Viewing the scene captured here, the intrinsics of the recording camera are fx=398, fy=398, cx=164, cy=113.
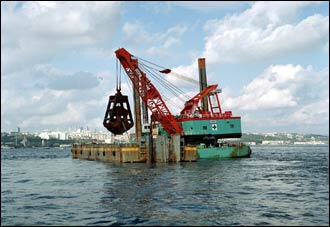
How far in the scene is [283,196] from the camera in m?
33.6

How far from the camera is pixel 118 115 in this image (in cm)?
9962

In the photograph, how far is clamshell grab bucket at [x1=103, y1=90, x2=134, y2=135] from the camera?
9862cm

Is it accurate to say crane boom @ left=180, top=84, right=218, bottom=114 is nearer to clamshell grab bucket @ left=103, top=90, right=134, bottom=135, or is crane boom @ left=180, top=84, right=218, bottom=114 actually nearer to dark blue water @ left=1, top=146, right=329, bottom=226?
clamshell grab bucket @ left=103, top=90, right=134, bottom=135

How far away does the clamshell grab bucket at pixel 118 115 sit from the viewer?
324 feet

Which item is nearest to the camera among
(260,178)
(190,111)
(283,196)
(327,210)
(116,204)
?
(327,210)

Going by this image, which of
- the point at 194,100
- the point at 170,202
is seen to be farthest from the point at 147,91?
the point at 170,202

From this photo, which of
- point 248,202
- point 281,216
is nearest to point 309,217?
point 281,216

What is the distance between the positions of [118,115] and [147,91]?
15274 millimetres

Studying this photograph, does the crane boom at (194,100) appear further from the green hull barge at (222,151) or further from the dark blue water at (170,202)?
the dark blue water at (170,202)

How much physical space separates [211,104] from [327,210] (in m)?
70.6

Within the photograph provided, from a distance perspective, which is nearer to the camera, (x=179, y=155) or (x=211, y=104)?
(x=179, y=155)

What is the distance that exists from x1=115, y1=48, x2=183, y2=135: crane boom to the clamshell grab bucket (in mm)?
11015

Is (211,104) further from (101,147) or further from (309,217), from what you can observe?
(309,217)

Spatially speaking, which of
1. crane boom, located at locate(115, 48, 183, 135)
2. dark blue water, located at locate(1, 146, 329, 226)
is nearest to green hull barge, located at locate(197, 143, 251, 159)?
crane boom, located at locate(115, 48, 183, 135)
